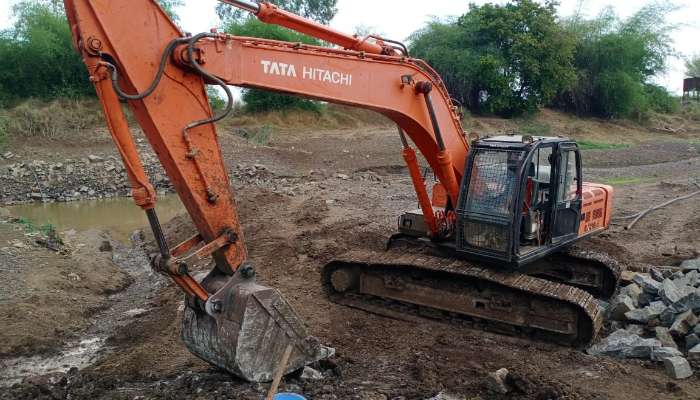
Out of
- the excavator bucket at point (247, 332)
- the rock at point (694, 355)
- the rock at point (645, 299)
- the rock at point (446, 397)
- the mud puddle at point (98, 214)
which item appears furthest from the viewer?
the mud puddle at point (98, 214)

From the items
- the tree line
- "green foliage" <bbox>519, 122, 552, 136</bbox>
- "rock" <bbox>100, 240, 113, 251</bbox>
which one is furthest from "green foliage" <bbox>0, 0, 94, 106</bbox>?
"green foliage" <bbox>519, 122, 552, 136</bbox>

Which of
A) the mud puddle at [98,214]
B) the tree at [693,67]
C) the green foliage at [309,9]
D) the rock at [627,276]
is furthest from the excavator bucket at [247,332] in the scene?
the tree at [693,67]

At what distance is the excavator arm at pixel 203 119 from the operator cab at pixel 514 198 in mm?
1827

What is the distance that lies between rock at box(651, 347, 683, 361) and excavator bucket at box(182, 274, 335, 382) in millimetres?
3213

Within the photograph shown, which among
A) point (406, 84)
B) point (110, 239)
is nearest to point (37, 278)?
point (110, 239)

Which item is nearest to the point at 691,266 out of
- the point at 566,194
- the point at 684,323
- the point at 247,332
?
the point at 684,323

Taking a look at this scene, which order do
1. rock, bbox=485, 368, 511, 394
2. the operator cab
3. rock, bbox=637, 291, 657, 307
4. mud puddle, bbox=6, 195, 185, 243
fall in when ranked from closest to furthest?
rock, bbox=485, 368, 511, 394
the operator cab
rock, bbox=637, 291, 657, 307
mud puddle, bbox=6, 195, 185, 243

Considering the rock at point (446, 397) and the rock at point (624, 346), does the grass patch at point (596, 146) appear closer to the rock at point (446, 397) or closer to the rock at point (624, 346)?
the rock at point (624, 346)

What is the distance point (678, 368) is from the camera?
518 cm

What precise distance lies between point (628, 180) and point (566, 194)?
12314 millimetres

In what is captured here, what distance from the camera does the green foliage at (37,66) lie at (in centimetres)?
2656

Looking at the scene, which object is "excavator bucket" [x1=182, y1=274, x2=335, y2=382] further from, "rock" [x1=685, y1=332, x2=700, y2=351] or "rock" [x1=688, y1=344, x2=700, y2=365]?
"rock" [x1=685, y1=332, x2=700, y2=351]

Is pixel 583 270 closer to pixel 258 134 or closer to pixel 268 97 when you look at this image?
pixel 258 134

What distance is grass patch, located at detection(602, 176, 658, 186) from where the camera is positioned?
17047 millimetres
